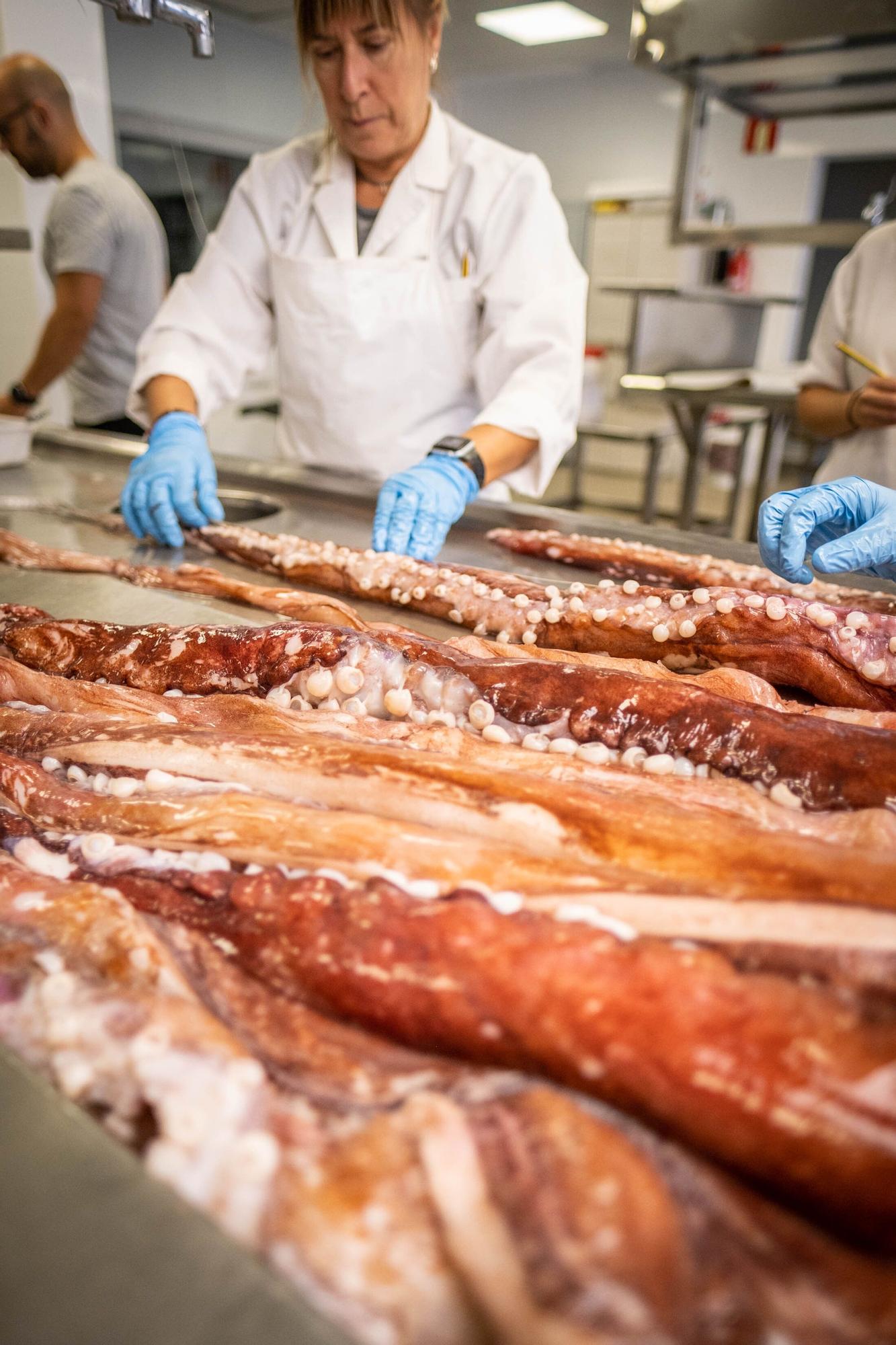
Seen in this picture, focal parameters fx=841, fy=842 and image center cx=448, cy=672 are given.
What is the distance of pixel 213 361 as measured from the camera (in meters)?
3.78

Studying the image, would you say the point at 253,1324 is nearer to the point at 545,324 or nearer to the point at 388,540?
the point at 388,540

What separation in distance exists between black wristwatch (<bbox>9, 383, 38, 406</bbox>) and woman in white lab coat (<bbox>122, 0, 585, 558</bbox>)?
1.55 meters

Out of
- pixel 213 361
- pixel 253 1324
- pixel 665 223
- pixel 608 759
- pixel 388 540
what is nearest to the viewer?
pixel 253 1324

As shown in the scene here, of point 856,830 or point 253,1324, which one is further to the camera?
point 856,830

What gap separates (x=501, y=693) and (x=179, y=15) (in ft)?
6.17

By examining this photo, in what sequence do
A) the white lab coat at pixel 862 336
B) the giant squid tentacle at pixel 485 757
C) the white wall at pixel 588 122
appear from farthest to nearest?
the white wall at pixel 588 122 < the white lab coat at pixel 862 336 < the giant squid tentacle at pixel 485 757

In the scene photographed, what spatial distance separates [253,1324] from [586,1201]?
24 centimetres

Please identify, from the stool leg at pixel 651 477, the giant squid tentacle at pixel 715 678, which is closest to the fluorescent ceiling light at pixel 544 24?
the stool leg at pixel 651 477

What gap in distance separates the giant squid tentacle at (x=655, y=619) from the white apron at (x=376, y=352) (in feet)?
4.71

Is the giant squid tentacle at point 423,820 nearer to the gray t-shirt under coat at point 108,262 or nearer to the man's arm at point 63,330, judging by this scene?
the man's arm at point 63,330

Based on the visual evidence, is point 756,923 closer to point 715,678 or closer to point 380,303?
point 715,678

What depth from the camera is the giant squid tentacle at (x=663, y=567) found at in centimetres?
205

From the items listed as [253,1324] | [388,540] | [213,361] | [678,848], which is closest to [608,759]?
[678,848]

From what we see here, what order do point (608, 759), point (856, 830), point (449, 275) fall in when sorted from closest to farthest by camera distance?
point (856, 830) < point (608, 759) < point (449, 275)
